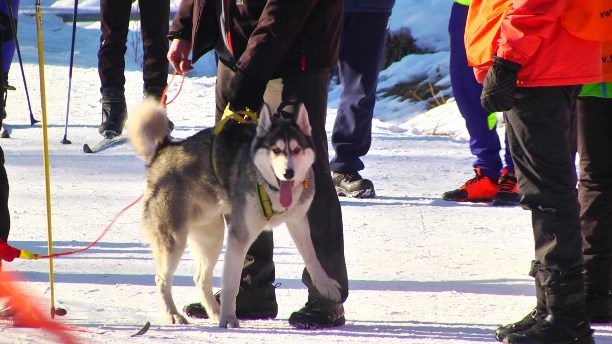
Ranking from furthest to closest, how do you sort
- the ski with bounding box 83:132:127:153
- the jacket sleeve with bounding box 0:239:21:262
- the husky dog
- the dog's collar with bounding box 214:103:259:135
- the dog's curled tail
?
the ski with bounding box 83:132:127:153 → the dog's curled tail → the dog's collar with bounding box 214:103:259:135 → the husky dog → the jacket sleeve with bounding box 0:239:21:262

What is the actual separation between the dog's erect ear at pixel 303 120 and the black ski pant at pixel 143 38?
4.22 metres

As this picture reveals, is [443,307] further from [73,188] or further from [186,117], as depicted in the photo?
[186,117]

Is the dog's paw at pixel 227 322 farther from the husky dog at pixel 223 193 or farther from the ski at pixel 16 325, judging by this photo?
the ski at pixel 16 325

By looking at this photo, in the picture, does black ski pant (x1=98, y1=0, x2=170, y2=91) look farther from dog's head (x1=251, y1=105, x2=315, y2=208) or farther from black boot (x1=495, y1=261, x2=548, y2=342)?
black boot (x1=495, y1=261, x2=548, y2=342)

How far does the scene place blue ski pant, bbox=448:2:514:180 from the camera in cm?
658

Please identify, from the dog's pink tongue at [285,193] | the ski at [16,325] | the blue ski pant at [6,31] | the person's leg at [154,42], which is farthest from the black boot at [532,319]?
the person's leg at [154,42]

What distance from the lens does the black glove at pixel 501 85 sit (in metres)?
3.34

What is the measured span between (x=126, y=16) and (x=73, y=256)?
135 inches

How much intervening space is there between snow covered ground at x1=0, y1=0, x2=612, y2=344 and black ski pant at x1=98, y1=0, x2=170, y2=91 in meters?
0.75

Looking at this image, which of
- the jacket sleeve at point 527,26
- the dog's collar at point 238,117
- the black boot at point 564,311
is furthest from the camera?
the dog's collar at point 238,117

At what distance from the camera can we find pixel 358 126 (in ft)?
22.1

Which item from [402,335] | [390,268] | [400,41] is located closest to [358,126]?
[390,268]

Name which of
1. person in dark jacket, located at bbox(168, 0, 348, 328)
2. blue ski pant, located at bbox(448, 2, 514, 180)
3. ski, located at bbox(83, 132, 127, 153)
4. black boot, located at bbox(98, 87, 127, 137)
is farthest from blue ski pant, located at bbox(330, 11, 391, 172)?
person in dark jacket, located at bbox(168, 0, 348, 328)

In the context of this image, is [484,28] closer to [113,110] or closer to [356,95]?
[356,95]
